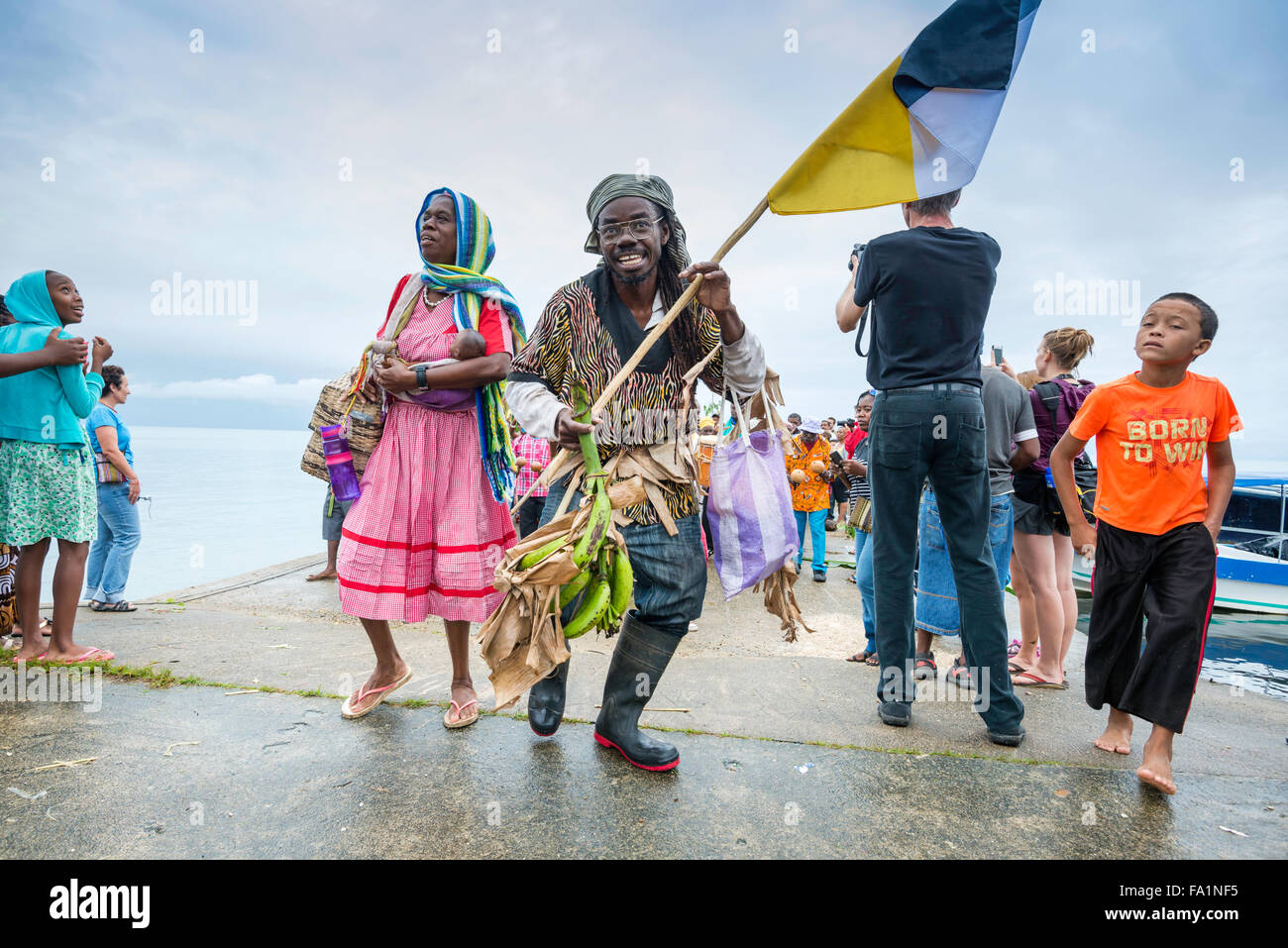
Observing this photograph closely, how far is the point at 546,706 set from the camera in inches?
95.5

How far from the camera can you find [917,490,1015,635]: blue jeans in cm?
343

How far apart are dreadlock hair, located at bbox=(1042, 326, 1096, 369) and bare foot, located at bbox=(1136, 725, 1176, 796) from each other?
237 cm

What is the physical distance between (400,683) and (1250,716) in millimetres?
4049

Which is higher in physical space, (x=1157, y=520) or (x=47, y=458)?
(x=47, y=458)

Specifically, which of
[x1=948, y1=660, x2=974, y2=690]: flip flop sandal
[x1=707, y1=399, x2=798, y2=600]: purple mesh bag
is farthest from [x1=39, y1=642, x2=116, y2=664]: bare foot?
[x1=948, y1=660, x2=974, y2=690]: flip flop sandal

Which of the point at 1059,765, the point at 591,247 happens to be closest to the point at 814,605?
the point at 1059,765

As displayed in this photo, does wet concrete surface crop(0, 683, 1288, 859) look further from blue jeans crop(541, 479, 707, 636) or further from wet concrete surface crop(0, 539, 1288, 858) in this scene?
blue jeans crop(541, 479, 707, 636)

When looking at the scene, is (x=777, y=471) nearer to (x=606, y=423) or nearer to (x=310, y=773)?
(x=606, y=423)

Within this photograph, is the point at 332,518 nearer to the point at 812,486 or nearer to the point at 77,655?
the point at 77,655

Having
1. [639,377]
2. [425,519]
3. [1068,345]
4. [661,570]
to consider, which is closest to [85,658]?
[425,519]

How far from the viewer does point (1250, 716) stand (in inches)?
123

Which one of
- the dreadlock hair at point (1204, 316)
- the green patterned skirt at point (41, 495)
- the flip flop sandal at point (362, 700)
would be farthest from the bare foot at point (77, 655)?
the dreadlock hair at point (1204, 316)

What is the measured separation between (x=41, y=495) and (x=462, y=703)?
255cm

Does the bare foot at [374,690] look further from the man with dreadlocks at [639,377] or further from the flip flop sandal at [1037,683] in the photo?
the flip flop sandal at [1037,683]
